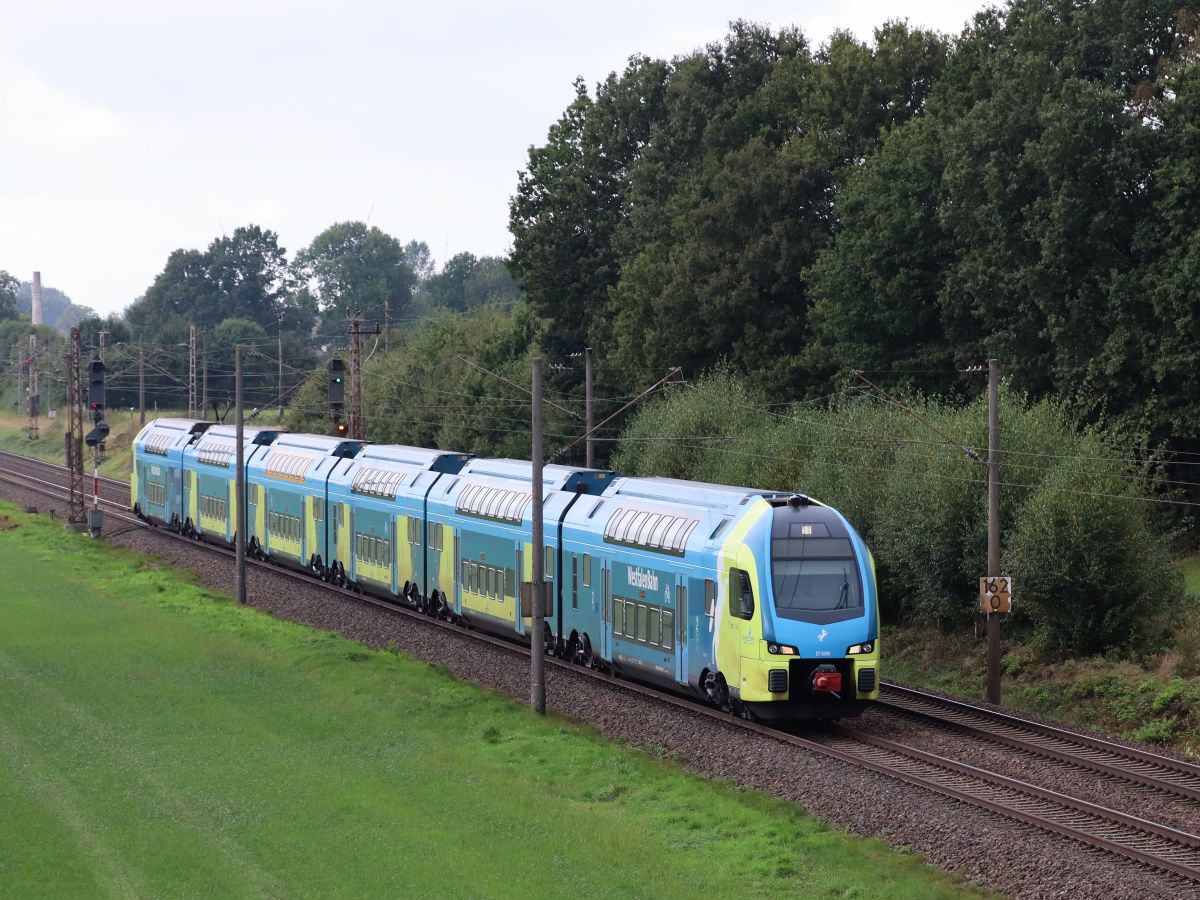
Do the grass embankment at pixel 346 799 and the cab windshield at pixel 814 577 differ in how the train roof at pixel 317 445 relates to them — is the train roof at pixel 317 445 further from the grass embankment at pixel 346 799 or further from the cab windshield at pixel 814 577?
the cab windshield at pixel 814 577

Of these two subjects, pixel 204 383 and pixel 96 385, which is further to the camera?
pixel 204 383

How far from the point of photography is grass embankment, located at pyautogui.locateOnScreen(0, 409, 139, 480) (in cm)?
10638

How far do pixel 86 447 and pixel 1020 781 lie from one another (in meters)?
103

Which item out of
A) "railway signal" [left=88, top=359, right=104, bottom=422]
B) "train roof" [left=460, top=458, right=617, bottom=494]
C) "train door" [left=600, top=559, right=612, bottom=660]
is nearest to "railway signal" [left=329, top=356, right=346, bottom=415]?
"railway signal" [left=88, top=359, right=104, bottom=422]

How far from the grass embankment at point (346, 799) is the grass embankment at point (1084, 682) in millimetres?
11752

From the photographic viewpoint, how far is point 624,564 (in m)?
30.3

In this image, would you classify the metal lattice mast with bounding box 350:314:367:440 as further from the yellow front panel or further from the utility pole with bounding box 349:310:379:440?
the yellow front panel

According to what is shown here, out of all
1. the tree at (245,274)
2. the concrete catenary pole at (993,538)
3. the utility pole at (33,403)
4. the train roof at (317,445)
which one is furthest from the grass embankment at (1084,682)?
the tree at (245,274)

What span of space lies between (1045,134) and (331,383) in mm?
23852

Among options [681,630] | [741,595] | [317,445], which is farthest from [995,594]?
[317,445]

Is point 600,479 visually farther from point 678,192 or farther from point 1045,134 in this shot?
point 678,192

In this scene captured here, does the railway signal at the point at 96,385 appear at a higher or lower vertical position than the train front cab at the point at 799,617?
higher

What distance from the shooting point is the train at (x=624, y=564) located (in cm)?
2581

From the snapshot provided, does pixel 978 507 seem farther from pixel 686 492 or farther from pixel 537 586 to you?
pixel 537 586
